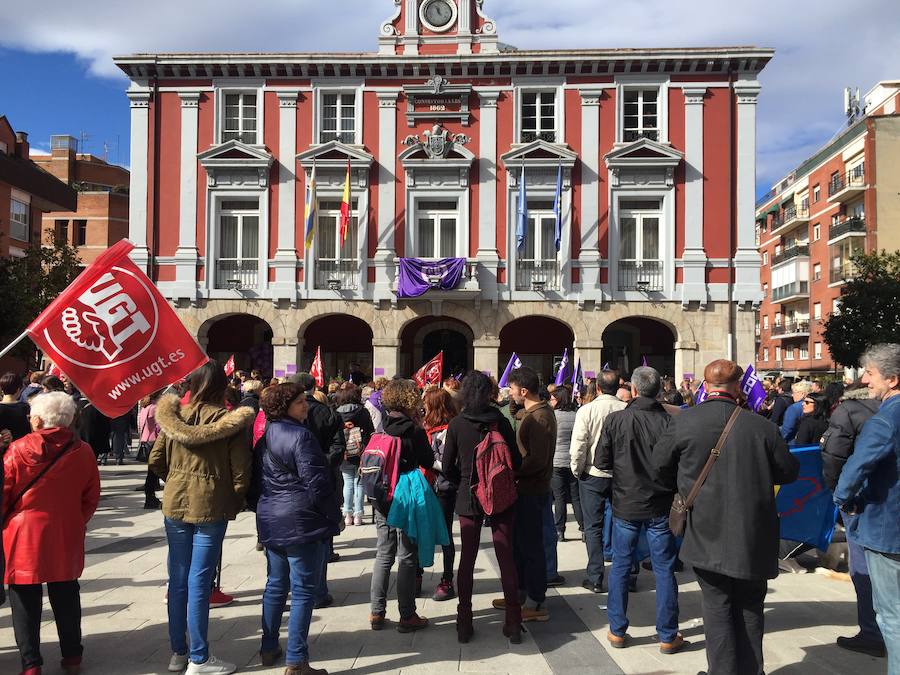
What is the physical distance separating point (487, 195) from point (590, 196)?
3050mm

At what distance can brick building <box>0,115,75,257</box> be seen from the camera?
2700 centimetres

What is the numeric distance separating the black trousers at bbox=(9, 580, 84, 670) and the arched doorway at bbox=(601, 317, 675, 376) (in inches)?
784

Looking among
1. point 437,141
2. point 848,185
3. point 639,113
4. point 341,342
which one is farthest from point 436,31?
point 848,185

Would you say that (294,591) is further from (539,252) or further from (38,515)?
(539,252)

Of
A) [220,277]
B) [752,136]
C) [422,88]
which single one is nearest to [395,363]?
[220,277]

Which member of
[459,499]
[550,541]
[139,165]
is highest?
[139,165]

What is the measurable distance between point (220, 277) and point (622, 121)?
511 inches

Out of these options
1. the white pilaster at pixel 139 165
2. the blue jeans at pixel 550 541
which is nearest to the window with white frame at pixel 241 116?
the white pilaster at pixel 139 165

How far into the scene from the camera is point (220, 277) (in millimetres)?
21656

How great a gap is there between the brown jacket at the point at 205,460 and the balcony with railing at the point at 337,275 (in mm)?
16728

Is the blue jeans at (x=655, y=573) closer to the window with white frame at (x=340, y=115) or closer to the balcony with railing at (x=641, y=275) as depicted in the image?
the balcony with railing at (x=641, y=275)

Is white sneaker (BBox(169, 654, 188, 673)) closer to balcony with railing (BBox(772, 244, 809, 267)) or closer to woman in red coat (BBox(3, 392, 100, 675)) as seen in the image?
woman in red coat (BBox(3, 392, 100, 675))

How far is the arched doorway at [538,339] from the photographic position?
23156 mm

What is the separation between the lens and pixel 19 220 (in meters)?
28.4
